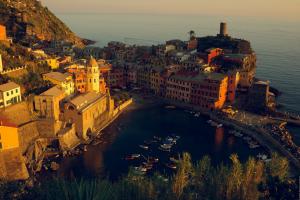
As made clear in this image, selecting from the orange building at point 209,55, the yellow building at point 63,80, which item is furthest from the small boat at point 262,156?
the orange building at point 209,55

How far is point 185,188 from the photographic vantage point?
3653cm

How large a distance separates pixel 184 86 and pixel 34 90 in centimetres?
3469

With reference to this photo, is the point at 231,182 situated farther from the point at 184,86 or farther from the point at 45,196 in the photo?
the point at 184,86

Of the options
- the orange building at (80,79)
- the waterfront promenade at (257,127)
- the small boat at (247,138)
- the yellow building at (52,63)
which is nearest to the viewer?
the waterfront promenade at (257,127)

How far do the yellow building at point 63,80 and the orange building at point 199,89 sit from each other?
24565 millimetres

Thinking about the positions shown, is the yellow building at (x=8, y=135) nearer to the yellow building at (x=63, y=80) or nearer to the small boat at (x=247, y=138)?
the yellow building at (x=63, y=80)

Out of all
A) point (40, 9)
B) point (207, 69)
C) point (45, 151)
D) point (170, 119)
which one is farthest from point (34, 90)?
point (40, 9)

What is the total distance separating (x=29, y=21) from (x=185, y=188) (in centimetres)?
11188

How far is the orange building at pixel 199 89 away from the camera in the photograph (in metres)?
75.1

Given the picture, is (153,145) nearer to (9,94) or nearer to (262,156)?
(262,156)

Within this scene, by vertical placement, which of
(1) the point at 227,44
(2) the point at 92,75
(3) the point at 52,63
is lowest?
(2) the point at 92,75

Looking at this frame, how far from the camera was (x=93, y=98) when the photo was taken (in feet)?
218

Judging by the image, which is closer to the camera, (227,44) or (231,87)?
(231,87)

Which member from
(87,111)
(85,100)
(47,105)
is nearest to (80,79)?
(85,100)
